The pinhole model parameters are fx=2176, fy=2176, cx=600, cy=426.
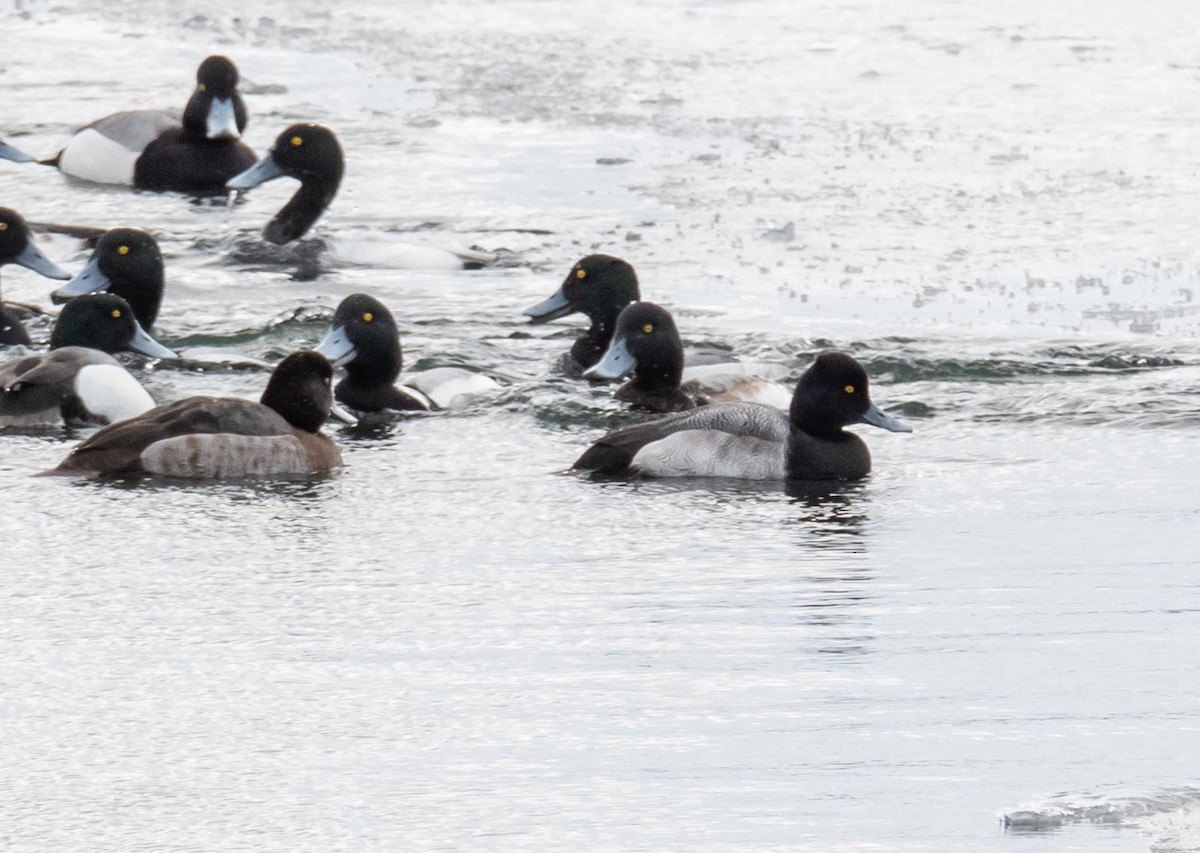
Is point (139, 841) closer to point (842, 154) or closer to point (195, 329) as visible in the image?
point (195, 329)

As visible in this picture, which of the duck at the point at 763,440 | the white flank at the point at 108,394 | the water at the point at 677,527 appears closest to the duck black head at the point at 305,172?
the water at the point at 677,527

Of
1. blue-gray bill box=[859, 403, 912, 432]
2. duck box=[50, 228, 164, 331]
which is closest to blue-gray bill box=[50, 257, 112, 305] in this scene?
duck box=[50, 228, 164, 331]

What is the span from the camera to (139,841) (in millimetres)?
4723

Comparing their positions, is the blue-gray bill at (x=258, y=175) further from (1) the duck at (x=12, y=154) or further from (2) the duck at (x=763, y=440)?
(2) the duck at (x=763, y=440)

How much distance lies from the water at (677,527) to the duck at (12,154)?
167 mm

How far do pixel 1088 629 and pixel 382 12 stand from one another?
16029 millimetres

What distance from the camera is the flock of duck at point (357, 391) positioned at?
29.2 feet

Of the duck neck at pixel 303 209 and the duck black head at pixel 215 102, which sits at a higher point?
the duck black head at pixel 215 102

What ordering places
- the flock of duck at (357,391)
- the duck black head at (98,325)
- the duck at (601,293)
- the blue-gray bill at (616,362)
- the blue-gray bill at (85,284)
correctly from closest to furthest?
the flock of duck at (357,391), the blue-gray bill at (616,362), the duck black head at (98,325), the duck at (601,293), the blue-gray bill at (85,284)

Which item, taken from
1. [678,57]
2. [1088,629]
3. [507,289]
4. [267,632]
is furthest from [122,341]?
[678,57]

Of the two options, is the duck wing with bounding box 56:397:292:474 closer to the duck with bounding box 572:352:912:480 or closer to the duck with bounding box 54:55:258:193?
the duck with bounding box 572:352:912:480

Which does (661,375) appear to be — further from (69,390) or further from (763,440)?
(69,390)

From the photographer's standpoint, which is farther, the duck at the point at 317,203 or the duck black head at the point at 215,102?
the duck black head at the point at 215,102

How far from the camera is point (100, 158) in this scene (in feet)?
54.1
